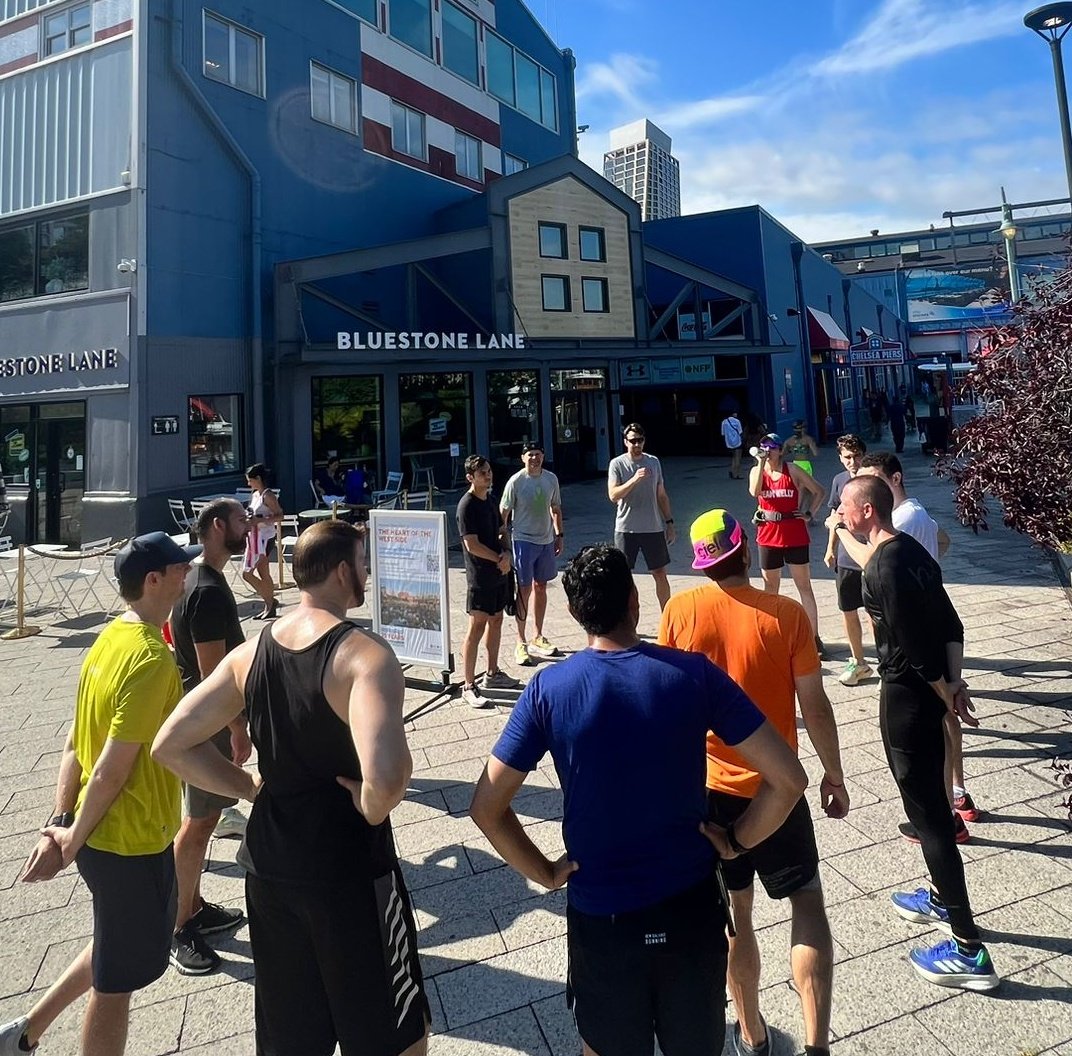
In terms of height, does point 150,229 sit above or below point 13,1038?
above

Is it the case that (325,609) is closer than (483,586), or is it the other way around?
(325,609)

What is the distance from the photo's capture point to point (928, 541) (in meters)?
4.64

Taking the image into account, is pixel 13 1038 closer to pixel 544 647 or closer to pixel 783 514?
pixel 544 647

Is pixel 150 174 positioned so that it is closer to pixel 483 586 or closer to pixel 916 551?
pixel 483 586

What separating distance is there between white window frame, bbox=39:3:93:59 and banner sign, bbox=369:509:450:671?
52.2 feet

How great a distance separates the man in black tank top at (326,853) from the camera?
1969mm

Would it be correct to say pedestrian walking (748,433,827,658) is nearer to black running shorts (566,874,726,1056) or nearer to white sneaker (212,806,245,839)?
white sneaker (212,806,245,839)

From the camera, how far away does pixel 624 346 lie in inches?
802

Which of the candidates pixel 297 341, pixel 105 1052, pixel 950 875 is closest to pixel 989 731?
pixel 950 875

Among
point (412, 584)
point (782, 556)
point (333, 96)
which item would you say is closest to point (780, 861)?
point (412, 584)

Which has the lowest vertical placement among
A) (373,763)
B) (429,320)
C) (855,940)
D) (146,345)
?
(855,940)

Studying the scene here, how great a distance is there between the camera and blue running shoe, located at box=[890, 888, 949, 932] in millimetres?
2958

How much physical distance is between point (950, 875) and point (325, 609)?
2460 millimetres

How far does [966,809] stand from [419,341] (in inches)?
570
